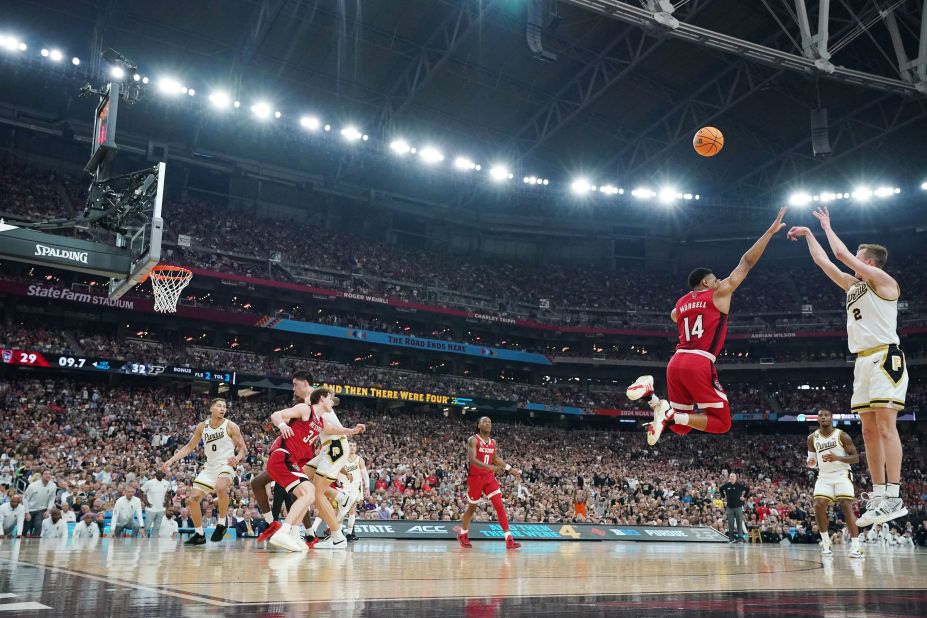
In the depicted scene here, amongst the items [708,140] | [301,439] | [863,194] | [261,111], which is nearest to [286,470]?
[301,439]

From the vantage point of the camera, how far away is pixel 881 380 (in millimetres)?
6828

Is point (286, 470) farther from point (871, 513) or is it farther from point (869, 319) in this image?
point (869, 319)

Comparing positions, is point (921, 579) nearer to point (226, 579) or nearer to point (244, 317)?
point (226, 579)

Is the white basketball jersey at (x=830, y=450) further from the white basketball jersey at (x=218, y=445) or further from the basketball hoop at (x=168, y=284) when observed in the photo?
the basketball hoop at (x=168, y=284)

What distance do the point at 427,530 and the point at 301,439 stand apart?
953 cm

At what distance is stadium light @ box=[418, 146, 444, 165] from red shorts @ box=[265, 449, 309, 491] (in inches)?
1385

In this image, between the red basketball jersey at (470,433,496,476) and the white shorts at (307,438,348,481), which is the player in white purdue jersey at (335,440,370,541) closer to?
the red basketball jersey at (470,433,496,476)

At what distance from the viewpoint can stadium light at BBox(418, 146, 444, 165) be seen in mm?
43484

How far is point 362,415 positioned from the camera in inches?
1644

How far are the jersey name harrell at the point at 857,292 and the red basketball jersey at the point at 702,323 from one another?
1.24m

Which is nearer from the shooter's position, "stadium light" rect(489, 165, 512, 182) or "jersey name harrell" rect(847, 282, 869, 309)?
"jersey name harrell" rect(847, 282, 869, 309)

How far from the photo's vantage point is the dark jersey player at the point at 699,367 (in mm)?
7676

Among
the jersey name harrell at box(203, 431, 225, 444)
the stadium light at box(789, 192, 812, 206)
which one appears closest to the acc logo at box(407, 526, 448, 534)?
the jersey name harrell at box(203, 431, 225, 444)

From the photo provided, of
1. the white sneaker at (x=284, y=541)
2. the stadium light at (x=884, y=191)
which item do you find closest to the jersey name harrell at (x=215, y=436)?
the white sneaker at (x=284, y=541)
